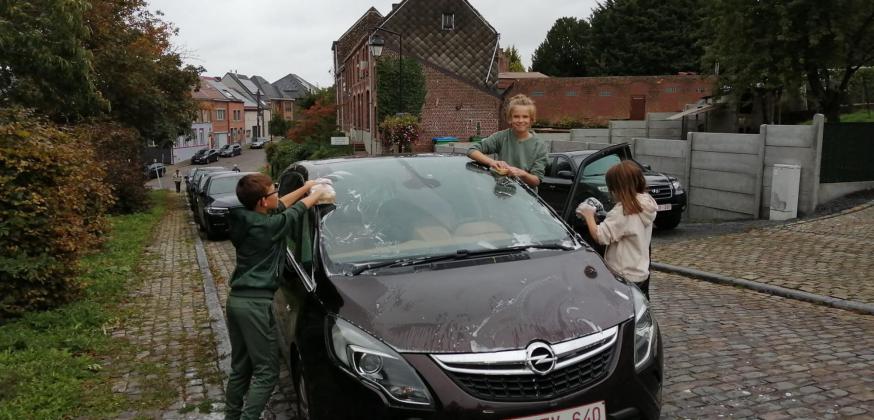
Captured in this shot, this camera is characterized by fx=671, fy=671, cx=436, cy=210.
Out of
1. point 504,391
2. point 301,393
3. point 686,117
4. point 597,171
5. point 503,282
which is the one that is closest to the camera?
point 504,391

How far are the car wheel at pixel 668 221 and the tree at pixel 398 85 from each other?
1043 inches

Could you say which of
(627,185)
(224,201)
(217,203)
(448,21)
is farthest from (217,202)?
(448,21)

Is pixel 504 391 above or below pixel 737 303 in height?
above

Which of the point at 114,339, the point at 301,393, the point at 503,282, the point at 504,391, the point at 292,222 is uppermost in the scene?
the point at 292,222

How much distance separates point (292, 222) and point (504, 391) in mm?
1621

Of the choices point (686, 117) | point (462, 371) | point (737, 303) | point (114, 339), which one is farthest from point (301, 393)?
point (686, 117)

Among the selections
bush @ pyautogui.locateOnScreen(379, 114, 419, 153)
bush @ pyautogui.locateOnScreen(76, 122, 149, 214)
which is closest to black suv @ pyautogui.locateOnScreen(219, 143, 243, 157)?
bush @ pyautogui.locateOnScreen(379, 114, 419, 153)

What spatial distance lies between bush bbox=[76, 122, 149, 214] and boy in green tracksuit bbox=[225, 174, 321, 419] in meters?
17.1

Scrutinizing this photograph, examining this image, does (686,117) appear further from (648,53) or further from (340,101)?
(340,101)

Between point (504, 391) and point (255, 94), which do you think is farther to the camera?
point (255, 94)

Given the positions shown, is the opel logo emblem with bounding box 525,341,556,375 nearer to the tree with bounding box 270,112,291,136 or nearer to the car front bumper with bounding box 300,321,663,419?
the car front bumper with bounding box 300,321,663,419

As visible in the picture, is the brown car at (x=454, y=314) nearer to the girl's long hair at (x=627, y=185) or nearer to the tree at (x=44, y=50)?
the girl's long hair at (x=627, y=185)

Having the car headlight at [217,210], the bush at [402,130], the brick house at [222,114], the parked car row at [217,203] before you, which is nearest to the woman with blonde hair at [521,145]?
the parked car row at [217,203]

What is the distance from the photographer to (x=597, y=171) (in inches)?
419
